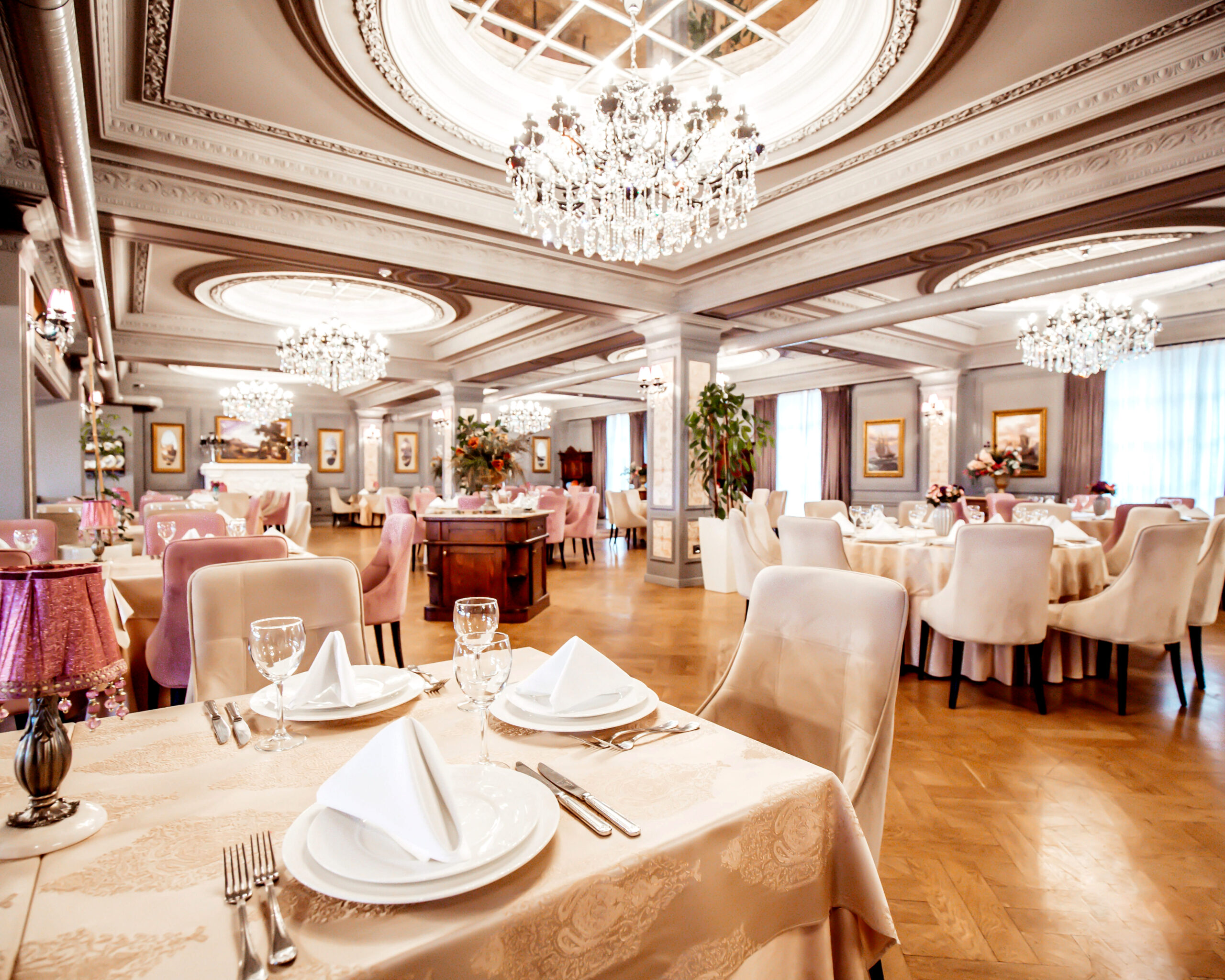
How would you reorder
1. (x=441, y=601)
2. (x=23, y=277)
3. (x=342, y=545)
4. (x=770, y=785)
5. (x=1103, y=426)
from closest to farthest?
(x=770, y=785) → (x=23, y=277) → (x=441, y=601) → (x=1103, y=426) → (x=342, y=545)

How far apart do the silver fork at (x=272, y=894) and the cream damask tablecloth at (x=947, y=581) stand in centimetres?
366

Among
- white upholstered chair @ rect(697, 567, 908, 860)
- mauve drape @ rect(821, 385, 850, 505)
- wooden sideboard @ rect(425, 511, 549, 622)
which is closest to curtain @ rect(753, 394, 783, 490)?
mauve drape @ rect(821, 385, 850, 505)

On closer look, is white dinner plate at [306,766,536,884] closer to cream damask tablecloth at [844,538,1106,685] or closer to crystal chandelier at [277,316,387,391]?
cream damask tablecloth at [844,538,1106,685]

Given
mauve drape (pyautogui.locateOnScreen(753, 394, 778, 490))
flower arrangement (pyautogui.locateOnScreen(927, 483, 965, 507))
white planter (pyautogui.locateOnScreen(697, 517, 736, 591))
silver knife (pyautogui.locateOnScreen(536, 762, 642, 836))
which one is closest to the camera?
silver knife (pyautogui.locateOnScreen(536, 762, 642, 836))

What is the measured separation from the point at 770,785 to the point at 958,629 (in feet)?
9.56

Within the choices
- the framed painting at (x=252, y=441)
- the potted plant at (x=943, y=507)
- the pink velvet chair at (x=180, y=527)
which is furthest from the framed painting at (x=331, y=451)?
the potted plant at (x=943, y=507)

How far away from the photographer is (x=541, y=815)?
81 cm

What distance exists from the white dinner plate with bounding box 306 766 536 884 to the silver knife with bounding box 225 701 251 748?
39 cm

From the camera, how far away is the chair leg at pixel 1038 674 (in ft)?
10.7

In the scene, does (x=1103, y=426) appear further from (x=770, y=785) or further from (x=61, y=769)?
(x=61, y=769)

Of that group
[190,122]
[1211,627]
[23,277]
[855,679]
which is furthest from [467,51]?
[1211,627]

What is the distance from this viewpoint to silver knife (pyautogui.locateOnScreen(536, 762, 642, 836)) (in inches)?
32.1

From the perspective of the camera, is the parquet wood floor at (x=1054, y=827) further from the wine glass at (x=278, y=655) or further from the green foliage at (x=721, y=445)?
the green foliage at (x=721, y=445)

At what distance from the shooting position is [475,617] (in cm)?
115
